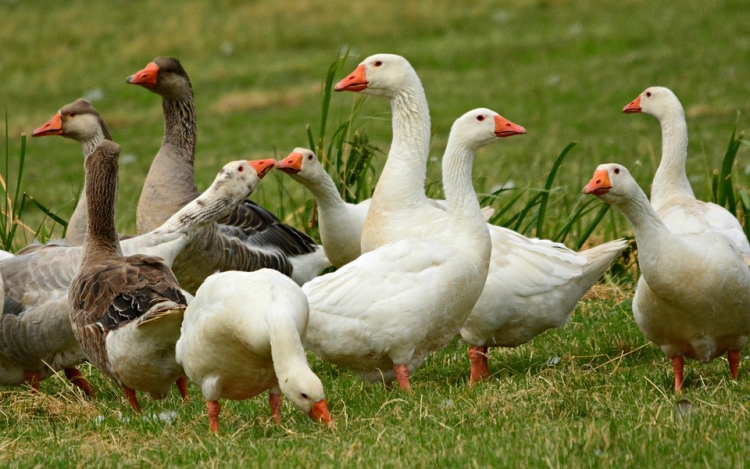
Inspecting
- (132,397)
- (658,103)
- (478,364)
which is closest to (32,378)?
(132,397)

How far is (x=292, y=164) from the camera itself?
7.52m

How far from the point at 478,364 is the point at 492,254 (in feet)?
2.53

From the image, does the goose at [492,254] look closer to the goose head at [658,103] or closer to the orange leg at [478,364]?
the orange leg at [478,364]

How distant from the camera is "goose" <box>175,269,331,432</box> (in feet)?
16.5

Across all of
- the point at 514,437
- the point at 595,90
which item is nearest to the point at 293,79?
the point at 595,90

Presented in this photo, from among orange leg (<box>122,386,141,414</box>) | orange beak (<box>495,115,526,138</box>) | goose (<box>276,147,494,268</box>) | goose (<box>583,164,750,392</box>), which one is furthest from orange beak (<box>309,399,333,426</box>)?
goose (<box>276,147,494,268</box>)

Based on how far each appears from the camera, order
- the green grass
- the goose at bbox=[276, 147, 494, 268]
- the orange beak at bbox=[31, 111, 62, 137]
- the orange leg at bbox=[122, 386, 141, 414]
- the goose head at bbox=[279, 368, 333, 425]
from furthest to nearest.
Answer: the orange beak at bbox=[31, 111, 62, 137] → the goose at bbox=[276, 147, 494, 268] → the orange leg at bbox=[122, 386, 141, 414] → the goose head at bbox=[279, 368, 333, 425] → the green grass

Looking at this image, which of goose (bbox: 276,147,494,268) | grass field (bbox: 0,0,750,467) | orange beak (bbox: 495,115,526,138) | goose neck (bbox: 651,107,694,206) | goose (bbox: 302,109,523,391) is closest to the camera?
grass field (bbox: 0,0,750,467)

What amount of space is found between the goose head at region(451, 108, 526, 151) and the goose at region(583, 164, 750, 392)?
1.07m

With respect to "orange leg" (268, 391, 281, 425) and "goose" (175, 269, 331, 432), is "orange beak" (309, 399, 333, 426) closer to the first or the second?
"goose" (175, 269, 331, 432)

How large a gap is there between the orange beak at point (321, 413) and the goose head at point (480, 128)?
2.46m

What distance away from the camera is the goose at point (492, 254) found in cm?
679

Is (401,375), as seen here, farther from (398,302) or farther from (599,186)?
(599,186)

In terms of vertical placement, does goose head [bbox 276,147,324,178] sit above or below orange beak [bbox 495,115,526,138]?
below
